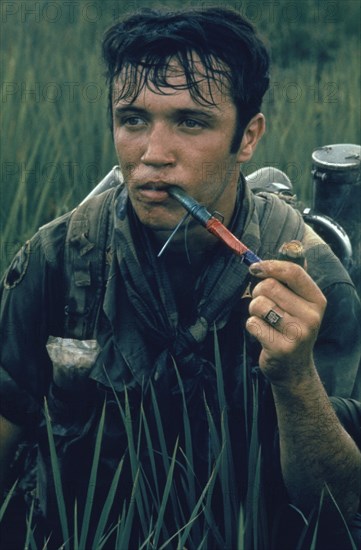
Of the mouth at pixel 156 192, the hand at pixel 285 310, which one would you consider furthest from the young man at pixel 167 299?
the hand at pixel 285 310

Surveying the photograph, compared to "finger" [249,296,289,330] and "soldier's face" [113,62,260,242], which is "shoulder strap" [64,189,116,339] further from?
"finger" [249,296,289,330]

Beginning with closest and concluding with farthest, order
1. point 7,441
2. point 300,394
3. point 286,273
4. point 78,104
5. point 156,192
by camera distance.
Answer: point 286,273
point 300,394
point 156,192
point 7,441
point 78,104

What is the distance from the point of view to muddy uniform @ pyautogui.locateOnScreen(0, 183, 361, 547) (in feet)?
7.14

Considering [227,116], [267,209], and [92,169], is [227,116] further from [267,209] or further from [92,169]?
[92,169]

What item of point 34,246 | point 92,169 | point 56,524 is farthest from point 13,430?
point 92,169

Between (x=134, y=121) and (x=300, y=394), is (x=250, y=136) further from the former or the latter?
(x=300, y=394)

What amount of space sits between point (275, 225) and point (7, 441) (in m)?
0.80

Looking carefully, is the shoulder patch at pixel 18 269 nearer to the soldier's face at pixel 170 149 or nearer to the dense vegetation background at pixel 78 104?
the soldier's face at pixel 170 149

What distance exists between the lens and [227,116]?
2.28 m

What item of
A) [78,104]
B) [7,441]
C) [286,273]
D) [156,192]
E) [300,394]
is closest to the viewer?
[286,273]

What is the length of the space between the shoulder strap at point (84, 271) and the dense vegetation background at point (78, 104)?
860 mm

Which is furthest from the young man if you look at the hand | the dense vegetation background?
the dense vegetation background

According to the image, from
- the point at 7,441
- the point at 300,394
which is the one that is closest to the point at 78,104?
the point at 7,441

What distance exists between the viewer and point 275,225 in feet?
7.53
